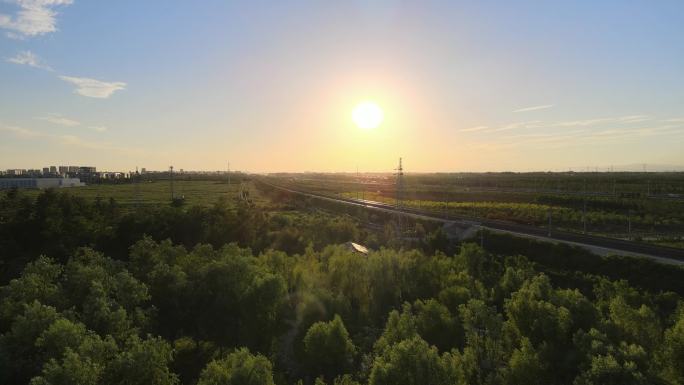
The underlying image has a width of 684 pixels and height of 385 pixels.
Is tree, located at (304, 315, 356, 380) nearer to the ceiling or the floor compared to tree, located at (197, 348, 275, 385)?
nearer to the floor

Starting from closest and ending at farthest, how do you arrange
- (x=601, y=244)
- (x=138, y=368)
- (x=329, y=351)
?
(x=138, y=368) → (x=329, y=351) → (x=601, y=244)

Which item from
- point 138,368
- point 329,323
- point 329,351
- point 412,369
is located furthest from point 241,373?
point 329,323

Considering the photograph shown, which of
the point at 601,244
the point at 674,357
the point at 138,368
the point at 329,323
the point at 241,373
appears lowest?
the point at 674,357

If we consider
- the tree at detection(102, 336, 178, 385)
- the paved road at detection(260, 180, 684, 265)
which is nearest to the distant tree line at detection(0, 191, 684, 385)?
the tree at detection(102, 336, 178, 385)

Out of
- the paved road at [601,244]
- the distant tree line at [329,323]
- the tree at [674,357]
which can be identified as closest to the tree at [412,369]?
the distant tree line at [329,323]

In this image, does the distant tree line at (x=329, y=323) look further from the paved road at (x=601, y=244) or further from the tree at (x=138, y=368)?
the paved road at (x=601, y=244)

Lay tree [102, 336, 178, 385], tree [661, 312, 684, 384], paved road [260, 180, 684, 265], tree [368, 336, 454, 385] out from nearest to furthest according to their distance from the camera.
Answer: tree [368, 336, 454, 385]
tree [102, 336, 178, 385]
tree [661, 312, 684, 384]
paved road [260, 180, 684, 265]

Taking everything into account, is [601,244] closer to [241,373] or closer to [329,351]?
[329,351]

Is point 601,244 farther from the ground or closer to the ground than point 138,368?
farther from the ground

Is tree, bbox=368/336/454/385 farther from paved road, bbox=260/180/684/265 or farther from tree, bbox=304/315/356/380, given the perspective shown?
paved road, bbox=260/180/684/265
